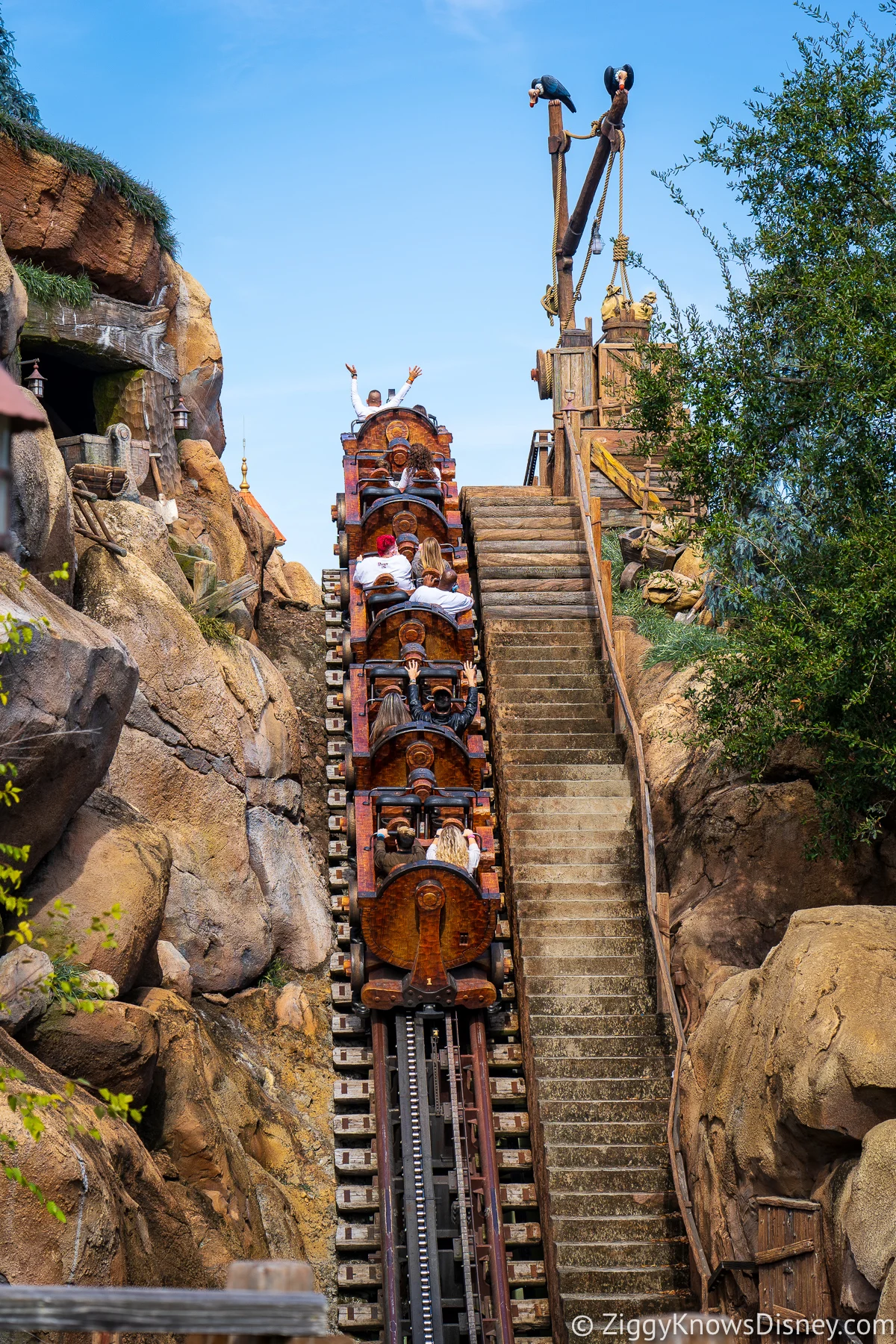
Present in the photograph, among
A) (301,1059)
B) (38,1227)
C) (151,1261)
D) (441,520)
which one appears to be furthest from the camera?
(441,520)

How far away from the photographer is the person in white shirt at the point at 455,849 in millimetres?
11703

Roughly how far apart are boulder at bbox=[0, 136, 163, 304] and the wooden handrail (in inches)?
230

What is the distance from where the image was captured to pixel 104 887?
10.2 metres

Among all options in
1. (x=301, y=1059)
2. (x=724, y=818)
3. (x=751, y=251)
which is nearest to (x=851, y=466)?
(x=751, y=251)

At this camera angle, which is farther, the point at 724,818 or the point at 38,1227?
the point at 724,818

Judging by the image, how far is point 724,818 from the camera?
39.1 feet

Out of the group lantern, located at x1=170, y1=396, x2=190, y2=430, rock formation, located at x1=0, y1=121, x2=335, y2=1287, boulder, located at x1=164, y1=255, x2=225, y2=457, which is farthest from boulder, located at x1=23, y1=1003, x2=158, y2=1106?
boulder, located at x1=164, y1=255, x2=225, y2=457

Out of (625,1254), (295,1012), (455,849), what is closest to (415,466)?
(455,849)

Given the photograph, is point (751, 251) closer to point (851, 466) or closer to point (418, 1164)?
point (851, 466)

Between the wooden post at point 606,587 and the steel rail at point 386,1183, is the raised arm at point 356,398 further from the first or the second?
the steel rail at point 386,1183

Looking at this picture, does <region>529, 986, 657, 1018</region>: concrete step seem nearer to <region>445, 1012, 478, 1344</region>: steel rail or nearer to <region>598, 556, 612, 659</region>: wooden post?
<region>445, 1012, 478, 1344</region>: steel rail

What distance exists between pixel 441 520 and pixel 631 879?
5.12m

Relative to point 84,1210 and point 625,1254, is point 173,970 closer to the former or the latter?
point 625,1254

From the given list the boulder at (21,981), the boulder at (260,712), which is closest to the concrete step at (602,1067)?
the boulder at (21,981)
